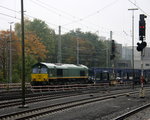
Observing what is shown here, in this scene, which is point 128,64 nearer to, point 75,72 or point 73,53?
point 73,53

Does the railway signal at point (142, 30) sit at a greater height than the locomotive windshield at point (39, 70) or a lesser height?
greater

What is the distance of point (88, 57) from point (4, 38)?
1469 inches

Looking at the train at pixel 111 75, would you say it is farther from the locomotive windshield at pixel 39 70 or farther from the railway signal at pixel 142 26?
the railway signal at pixel 142 26

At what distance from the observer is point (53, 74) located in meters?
35.7

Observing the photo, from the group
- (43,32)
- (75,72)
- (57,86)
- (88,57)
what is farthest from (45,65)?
(88,57)

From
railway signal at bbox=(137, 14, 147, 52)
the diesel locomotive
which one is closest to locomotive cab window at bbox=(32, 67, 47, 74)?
the diesel locomotive

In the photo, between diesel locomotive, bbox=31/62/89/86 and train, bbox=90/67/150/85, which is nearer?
diesel locomotive, bbox=31/62/89/86

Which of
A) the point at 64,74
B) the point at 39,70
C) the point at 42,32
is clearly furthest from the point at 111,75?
the point at 42,32

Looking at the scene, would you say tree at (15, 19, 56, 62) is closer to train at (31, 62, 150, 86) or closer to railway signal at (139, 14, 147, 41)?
train at (31, 62, 150, 86)

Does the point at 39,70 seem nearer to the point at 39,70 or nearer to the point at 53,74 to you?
the point at 39,70

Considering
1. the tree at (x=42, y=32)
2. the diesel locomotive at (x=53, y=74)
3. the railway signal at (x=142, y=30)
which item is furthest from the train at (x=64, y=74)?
the tree at (x=42, y=32)

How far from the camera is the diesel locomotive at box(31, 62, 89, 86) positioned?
114ft

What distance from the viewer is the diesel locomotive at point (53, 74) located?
34781mm

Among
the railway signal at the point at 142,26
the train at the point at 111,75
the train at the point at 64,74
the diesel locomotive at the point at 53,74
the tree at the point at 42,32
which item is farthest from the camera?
the tree at the point at 42,32
